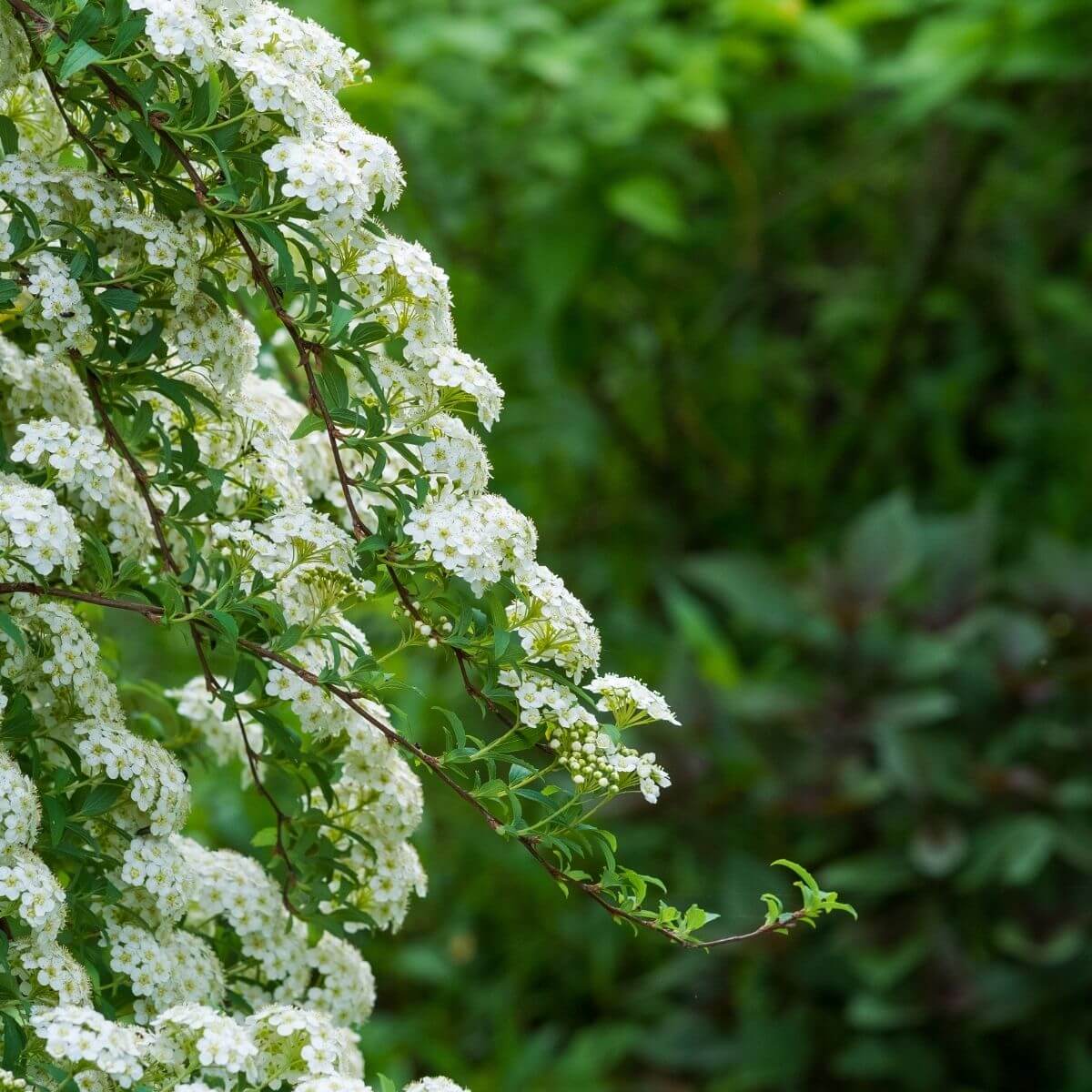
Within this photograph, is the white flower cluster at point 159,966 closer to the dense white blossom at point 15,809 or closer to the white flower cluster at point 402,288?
the dense white blossom at point 15,809

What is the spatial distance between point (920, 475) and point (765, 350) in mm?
494

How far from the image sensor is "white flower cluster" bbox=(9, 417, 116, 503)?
1001 millimetres

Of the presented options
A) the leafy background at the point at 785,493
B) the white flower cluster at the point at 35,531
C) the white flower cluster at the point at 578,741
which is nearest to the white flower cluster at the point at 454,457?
the white flower cluster at the point at 578,741

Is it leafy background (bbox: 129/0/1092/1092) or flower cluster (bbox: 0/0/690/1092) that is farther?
leafy background (bbox: 129/0/1092/1092)

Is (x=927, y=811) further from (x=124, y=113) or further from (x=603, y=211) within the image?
(x=124, y=113)

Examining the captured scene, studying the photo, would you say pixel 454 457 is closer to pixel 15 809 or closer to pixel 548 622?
pixel 548 622

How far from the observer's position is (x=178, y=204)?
103 cm

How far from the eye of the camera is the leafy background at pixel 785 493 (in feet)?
9.22

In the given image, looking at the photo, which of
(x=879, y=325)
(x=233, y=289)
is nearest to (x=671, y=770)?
(x=879, y=325)

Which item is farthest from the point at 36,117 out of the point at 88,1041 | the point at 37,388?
the point at 88,1041

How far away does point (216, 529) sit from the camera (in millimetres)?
1142

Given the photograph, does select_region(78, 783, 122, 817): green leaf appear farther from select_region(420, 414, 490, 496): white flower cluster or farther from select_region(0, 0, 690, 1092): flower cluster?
select_region(420, 414, 490, 496): white flower cluster

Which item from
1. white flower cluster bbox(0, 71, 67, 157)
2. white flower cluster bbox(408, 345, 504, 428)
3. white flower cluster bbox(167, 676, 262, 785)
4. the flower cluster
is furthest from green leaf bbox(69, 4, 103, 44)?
white flower cluster bbox(167, 676, 262, 785)

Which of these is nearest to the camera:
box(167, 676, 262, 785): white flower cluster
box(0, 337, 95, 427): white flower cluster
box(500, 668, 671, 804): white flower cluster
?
box(500, 668, 671, 804): white flower cluster
